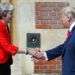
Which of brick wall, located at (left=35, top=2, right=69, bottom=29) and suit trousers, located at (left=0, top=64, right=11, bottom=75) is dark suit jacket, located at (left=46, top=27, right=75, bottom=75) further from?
brick wall, located at (left=35, top=2, right=69, bottom=29)

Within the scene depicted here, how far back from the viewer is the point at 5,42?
28.4 ft

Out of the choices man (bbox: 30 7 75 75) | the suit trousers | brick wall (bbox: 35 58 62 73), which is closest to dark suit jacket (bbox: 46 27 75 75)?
man (bbox: 30 7 75 75)

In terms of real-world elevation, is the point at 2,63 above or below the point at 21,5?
below

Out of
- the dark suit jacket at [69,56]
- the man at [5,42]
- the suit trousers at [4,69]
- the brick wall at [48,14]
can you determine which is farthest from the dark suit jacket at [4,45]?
the brick wall at [48,14]

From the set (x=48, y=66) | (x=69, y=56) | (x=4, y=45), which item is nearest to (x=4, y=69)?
(x=4, y=45)

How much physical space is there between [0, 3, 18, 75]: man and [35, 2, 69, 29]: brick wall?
83.8 inches

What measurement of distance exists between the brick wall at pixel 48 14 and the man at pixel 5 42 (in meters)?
2.13

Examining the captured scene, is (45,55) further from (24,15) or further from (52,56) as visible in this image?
(24,15)

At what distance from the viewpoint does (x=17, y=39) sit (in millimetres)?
11188

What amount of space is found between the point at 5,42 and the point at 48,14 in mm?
2548

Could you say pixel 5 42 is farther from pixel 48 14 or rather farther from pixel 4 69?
pixel 48 14

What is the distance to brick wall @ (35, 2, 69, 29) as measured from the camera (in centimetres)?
1099

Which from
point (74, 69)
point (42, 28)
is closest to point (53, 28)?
point (42, 28)

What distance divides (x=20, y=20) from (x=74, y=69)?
3.68 meters
